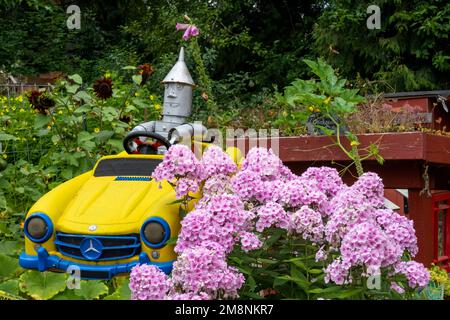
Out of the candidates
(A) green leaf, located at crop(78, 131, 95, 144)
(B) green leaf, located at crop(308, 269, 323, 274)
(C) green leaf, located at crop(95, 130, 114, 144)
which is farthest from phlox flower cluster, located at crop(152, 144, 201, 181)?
(C) green leaf, located at crop(95, 130, 114, 144)

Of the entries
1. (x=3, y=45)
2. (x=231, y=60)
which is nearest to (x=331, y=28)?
(x=231, y=60)

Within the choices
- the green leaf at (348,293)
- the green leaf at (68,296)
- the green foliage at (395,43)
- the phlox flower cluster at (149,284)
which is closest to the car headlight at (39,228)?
the green leaf at (68,296)

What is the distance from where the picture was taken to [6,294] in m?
2.60

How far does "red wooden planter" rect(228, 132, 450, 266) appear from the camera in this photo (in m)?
3.21

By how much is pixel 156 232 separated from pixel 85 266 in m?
0.30

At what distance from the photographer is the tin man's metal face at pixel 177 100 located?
362 centimetres

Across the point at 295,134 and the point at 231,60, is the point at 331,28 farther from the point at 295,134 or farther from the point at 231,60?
the point at 295,134

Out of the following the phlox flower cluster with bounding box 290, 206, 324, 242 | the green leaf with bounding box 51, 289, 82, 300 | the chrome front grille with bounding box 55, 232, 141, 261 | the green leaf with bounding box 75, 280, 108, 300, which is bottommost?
the green leaf with bounding box 51, 289, 82, 300

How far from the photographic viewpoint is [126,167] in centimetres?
303

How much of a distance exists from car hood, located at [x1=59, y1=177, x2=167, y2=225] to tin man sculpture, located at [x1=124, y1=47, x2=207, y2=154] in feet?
0.80

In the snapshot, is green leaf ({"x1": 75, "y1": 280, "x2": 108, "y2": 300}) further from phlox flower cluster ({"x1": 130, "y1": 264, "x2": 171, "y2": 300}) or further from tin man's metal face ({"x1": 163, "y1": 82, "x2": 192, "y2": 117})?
tin man's metal face ({"x1": 163, "y1": 82, "x2": 192, "y2": 117})

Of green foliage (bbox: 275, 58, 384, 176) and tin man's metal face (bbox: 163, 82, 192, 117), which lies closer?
green foliage (bbox: 275, 58, 384, 176)

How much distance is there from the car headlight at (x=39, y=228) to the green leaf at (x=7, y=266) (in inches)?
20.2

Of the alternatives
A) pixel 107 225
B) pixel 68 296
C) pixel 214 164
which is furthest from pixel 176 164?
pixel 68 296
